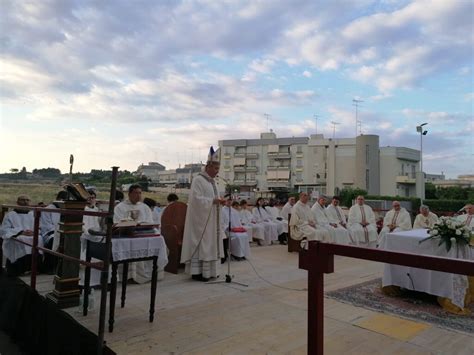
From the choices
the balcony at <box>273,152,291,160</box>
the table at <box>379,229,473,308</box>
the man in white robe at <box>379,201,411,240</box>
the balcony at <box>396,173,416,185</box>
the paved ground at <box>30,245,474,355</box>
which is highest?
the balcony at <box>273,152,291,160</box>

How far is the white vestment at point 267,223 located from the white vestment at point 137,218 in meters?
6.01

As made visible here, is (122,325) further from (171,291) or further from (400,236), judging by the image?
(400,236)

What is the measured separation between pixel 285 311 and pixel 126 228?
2225 mm

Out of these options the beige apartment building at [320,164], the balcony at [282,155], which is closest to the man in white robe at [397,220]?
the beige apartment building at [320,164]

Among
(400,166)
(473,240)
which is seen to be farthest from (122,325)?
(400,166)

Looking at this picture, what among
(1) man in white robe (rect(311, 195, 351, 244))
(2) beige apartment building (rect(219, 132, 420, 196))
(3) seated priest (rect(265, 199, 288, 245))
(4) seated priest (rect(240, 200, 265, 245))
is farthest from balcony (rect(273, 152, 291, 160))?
(1) man in white robe (rect(311, 195, 351, 244))

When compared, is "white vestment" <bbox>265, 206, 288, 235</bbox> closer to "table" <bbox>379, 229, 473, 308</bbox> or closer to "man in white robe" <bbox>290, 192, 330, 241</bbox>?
"man in white robe" <bbox>290, 192, 330, 241</bbox>

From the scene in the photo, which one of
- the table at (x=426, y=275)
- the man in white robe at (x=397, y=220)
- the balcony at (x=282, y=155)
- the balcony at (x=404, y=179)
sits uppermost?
the balcony at (x=282, y=155)

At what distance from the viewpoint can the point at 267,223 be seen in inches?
484

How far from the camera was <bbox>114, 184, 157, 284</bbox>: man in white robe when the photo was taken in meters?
6.20

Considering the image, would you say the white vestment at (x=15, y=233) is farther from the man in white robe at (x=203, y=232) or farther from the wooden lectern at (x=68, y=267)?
the man in white robe at (x=203, y=232)

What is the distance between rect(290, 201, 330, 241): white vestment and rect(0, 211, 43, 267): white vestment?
601 centimetres

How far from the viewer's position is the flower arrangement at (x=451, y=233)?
16.7 ft

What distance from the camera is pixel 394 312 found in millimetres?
4754
